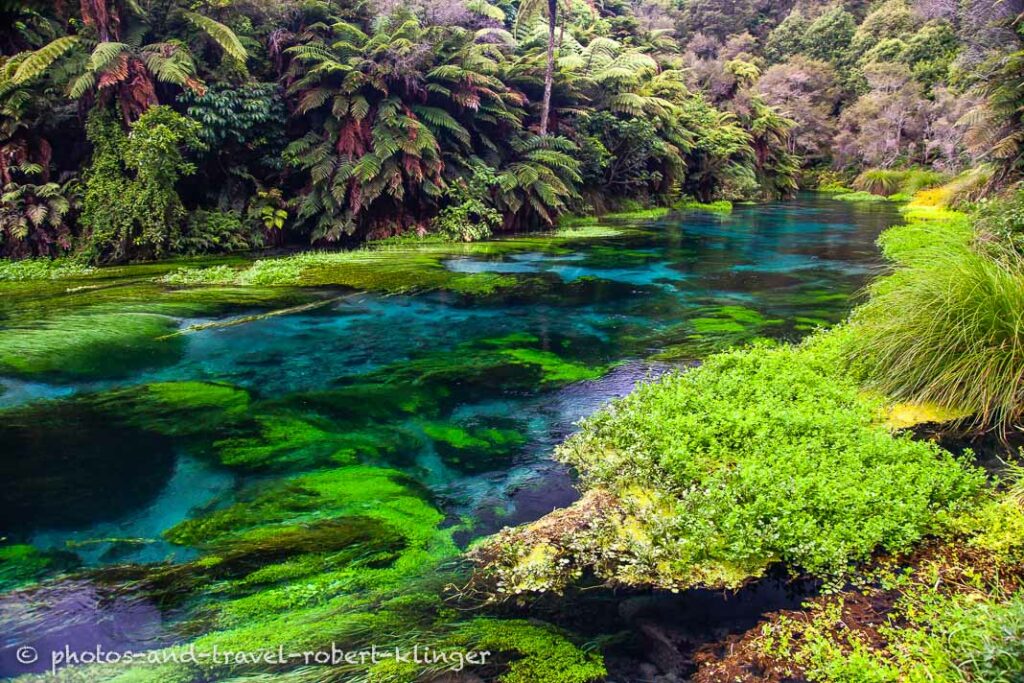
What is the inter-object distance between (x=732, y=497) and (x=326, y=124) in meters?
15.2

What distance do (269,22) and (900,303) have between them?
16.8 metres

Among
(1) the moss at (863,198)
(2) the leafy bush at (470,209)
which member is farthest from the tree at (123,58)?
(1) the moss at (863,198)

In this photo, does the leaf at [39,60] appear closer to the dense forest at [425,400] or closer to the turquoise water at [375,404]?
the dense forest at [425,400]

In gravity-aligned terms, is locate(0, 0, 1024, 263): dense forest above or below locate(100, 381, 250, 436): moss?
above

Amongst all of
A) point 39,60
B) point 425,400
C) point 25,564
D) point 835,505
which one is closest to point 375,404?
point 425,400

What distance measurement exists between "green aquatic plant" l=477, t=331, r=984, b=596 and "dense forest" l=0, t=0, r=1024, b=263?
3824 mm

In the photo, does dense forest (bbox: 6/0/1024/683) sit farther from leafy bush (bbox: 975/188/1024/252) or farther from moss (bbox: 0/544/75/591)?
leafy bush (bbox: 975/188/1024/252)

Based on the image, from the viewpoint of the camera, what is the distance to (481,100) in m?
18.7

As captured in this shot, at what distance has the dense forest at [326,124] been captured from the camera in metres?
12.5

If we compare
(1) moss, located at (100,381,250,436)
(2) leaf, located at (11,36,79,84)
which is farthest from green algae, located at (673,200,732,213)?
(1) moss, located at (100,381,250,436)

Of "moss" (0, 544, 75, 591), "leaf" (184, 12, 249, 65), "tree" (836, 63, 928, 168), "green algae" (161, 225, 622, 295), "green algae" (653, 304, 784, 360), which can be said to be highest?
"tree" (836, 63, 928, 168)

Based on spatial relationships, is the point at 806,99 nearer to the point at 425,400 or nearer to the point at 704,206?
the point at 704,206

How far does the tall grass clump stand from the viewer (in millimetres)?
4664

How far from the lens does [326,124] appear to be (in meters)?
15.8
